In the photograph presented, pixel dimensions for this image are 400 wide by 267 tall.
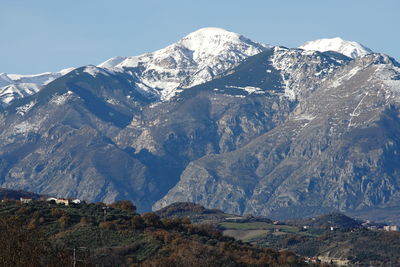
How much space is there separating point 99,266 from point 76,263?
152 feet

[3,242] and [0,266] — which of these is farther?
[3,242]

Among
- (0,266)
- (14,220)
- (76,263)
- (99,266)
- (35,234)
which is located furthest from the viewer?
(99,266)

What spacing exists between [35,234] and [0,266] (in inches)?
1167

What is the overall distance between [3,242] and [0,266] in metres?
9.87

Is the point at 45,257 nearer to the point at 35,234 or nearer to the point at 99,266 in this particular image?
the point at 35,234

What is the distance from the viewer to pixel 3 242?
138 m

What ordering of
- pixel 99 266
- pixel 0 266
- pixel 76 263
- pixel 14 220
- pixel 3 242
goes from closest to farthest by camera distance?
pixel 0 266
pixel 3 242
pixel 76 263
pixel 14 220
pixel 99 266

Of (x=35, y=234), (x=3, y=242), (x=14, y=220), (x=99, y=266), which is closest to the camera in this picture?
(x=3, y=242)

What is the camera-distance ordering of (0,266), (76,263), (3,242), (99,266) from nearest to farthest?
1. (0,266)
2. (3,242)
3. (76,263)
4. (99,266)

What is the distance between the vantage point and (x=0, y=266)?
12850 cm

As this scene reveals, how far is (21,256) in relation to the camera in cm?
13300

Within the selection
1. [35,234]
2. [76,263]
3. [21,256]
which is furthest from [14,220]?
[21,256]

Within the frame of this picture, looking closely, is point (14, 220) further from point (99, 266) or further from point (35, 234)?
point (99, 266)

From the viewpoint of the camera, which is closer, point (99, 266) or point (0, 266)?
point (0, 266)
